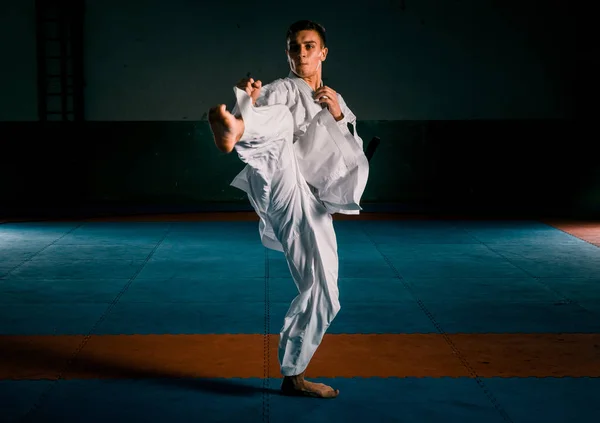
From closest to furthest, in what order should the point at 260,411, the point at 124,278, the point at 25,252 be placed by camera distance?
the point at 260,411, the point at 124,278, the point at 25,252

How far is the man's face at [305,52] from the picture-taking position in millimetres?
3141

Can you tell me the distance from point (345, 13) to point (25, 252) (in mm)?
5303

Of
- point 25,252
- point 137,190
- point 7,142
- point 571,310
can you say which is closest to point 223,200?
point 137,190

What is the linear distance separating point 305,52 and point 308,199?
620 millimetres

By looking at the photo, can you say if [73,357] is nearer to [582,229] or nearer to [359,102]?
[582,229]

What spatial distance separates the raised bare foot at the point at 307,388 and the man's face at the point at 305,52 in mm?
1327

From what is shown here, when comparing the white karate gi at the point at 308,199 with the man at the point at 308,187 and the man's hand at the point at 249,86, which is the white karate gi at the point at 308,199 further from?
the man's hand at the point at 249,86

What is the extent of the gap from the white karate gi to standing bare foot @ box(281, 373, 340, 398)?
7 cm

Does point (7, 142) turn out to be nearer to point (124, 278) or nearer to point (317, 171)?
point (124, 278)

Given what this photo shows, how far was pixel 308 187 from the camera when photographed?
329 cm

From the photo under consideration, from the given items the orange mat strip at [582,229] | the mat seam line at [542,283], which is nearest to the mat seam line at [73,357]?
the mat seam line at [542,283]

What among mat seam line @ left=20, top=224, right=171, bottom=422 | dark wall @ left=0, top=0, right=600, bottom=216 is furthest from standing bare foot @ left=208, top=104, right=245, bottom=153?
dark wall @ left=0, top=0, right=600, bottom=216

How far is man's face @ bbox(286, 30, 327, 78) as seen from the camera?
3141mm

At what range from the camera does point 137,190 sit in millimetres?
10195
